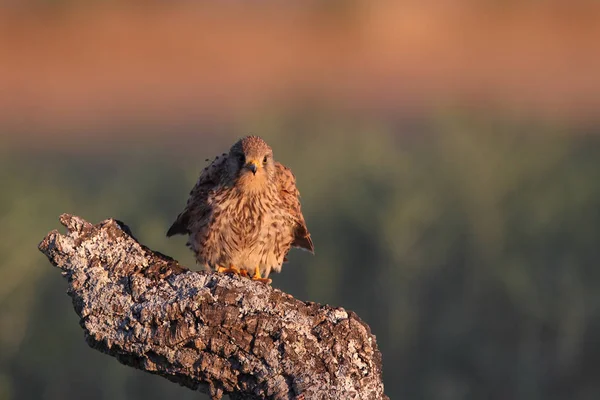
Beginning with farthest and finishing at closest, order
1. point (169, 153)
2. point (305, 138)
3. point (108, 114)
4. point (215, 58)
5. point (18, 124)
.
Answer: point (215, 58) → point (108, 114) → point (18, 124) → point (169, 153) → point (305, 138)

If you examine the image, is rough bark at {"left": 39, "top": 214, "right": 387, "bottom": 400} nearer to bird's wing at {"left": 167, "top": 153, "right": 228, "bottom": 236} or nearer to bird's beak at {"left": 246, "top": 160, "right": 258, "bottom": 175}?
bird's beak at {"left": 246, "top": 160, "right": 258, "bottom": 175}

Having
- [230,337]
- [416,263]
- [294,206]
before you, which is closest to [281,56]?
[416,263]

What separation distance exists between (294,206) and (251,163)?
0.51 metres

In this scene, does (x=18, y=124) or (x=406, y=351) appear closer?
(x=406, y=351)

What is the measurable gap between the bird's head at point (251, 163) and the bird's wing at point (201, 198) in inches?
4.3

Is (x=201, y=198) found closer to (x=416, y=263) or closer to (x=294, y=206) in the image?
(x=294, y=206)

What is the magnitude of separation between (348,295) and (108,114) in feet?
44.0

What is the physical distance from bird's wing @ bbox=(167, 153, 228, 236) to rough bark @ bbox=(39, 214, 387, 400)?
1.99m

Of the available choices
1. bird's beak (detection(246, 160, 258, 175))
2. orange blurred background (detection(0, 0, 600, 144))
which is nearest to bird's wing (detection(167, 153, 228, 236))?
bird's beak (detection(246, 160, 258, 175))

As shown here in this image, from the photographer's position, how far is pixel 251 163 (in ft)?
21.6

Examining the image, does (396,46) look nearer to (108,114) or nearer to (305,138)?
(108,114)

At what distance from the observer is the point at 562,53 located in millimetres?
28125

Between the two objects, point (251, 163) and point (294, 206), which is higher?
point (294, 206)

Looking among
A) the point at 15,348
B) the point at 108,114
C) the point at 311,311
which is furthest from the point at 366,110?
the point at 311,311
